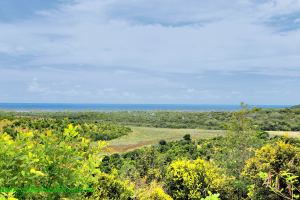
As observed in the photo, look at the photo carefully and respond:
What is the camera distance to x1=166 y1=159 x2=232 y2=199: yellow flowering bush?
11.1 m

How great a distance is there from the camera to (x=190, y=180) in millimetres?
11070

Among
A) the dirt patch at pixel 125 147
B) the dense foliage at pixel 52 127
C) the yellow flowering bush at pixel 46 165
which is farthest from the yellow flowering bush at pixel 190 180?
the dirt patch at pixel 125 147

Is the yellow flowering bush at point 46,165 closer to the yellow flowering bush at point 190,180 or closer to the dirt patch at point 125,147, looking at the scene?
the yellow flowering bush at point 190,180

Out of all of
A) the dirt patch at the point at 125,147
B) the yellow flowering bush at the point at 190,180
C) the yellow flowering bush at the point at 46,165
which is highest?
the yellow flowering bush at the point at 46,165

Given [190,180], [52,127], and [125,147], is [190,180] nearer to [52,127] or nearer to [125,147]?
[125,147]

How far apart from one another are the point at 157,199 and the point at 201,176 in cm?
262

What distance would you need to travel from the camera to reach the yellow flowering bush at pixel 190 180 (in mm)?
11062

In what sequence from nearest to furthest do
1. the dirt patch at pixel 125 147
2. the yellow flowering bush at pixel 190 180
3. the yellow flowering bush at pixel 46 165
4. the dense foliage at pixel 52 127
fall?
the yellow flowering bush at pixel 46 165 < the yellow flowering bush at pixel 190 180 < the dirt patch at pixel 125 147 < the dense foliage at pixel 52 127

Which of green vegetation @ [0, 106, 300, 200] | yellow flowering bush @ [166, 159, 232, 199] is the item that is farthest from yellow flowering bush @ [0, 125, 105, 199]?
yellow flowering bush @ [166, 159, 232, 199]

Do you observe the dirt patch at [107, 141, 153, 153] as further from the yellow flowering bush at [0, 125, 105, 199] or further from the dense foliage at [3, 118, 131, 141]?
the yellow flowering bush at [0, 125, 105, 199]

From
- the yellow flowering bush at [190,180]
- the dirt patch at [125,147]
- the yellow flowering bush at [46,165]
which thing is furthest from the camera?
the dirt patch at [125,147]

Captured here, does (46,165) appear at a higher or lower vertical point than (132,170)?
higher

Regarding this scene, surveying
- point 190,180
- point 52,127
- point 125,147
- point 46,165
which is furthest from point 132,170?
point 52,127

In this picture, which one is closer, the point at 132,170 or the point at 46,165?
the point at 46,165
